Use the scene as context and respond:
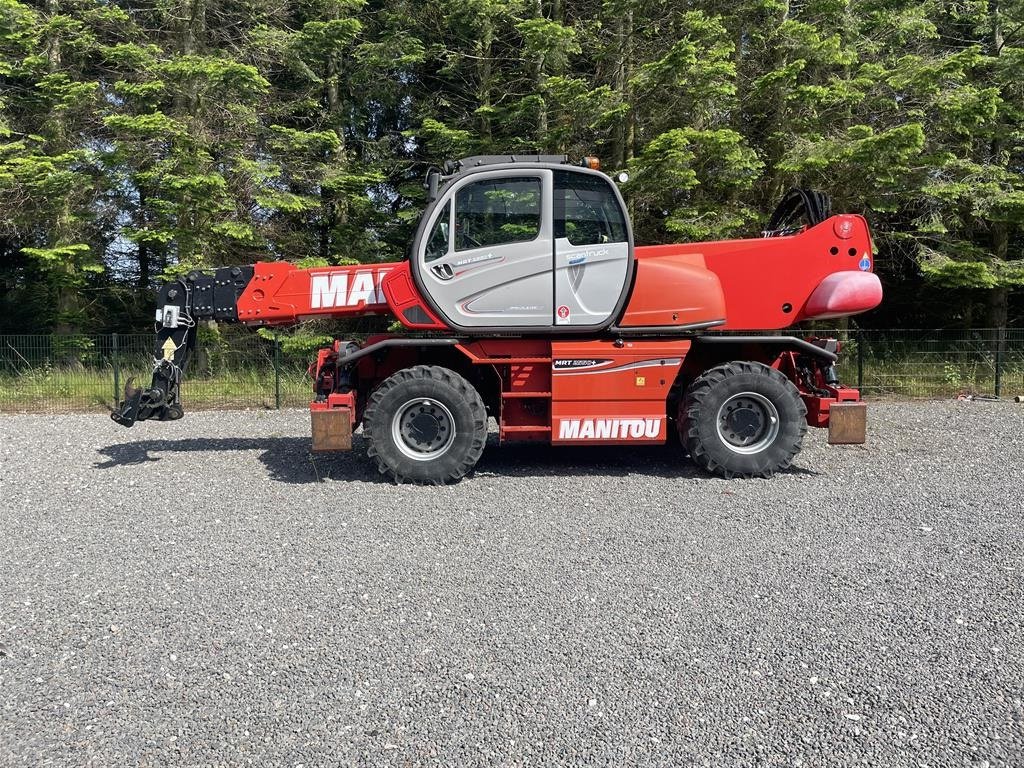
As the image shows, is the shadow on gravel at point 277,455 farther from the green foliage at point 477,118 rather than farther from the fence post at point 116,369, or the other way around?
the green foliage at point 477,118

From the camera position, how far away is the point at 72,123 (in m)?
16.1

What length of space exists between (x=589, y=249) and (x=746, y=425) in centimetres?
241

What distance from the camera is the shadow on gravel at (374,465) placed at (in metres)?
7.88

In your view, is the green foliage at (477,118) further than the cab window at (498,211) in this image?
Yes

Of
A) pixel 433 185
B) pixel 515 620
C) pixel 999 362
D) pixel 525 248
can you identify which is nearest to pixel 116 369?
pixel 433 185

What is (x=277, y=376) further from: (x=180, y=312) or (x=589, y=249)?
(x=589, y=249)

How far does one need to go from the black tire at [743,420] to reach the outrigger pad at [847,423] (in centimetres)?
31

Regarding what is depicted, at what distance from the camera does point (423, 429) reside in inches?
291

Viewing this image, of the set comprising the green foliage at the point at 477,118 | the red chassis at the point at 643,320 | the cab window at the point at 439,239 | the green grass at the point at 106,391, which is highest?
the green foliage at the point at 477,118

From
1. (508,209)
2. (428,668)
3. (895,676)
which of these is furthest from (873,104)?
(428,668)

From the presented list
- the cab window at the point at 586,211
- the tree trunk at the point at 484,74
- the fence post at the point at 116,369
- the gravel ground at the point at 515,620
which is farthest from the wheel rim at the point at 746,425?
the fence post at the point at 116,369

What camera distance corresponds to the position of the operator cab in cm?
718

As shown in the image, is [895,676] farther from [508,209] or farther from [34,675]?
[508,209]

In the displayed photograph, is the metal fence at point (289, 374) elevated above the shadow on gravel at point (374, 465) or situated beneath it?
elevated above
